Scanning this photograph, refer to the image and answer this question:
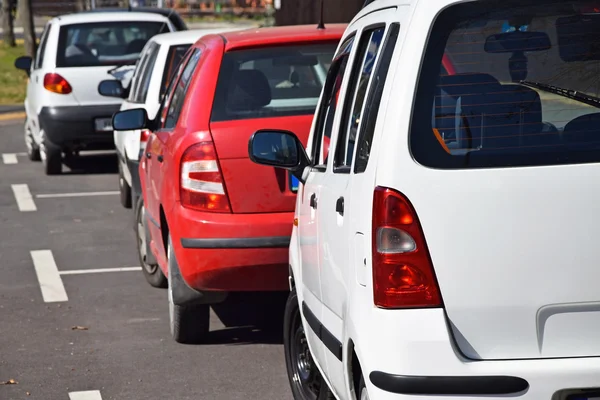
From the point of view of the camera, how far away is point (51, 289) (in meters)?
8.52

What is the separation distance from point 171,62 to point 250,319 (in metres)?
3.03

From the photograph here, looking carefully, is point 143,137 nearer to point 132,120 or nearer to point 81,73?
point 132,120

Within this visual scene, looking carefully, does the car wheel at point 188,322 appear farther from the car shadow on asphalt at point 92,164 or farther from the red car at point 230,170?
the car shadow on asphalt at point 92,164

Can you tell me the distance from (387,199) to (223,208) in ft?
9.17

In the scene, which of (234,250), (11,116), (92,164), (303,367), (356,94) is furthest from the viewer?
(11,116)

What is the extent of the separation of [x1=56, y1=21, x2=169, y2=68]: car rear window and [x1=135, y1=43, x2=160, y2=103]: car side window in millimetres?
3529

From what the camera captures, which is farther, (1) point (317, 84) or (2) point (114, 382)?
(1) point (317, 84)

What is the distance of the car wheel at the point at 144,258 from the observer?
8469 millimetres

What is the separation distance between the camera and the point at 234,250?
20.4 ft

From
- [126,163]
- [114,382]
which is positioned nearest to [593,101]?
[114,382]

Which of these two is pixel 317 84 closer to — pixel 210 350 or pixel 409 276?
pixel 210 350

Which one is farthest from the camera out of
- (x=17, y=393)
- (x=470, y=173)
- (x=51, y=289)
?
(x=51, y=289)

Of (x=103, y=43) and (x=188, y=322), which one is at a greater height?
(x=103, y=43)

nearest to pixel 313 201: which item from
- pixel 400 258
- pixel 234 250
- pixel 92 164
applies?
pixel 400 258
